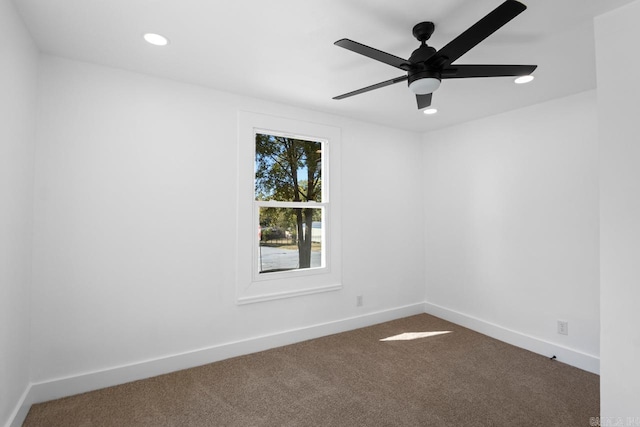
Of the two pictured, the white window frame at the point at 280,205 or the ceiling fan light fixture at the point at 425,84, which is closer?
the ceiling fan light fixture at the point at 425,84

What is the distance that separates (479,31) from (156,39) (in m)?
1.94

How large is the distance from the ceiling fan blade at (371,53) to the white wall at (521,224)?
2.15 metres

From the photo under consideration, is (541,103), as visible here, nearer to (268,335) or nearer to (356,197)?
(356,197)

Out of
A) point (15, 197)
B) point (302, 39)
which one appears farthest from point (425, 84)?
point (15, 197)

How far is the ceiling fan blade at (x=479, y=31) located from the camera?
129 centimetres

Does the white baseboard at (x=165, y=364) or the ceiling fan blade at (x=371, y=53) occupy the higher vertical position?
the ceiling fan blade at (x=371, y=53)

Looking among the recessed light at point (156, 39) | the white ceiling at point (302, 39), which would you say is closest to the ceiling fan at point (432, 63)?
the white ceiling at point (302, 39)

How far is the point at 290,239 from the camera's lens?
3.49 m

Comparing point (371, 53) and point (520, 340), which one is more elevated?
point (371, 53)

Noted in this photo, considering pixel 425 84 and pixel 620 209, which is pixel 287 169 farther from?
pixel 620 209

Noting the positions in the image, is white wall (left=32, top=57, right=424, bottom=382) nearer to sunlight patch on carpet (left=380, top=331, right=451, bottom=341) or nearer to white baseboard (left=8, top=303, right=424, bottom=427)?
white baseboard (left=8, top=303, right=424, bottom=427)

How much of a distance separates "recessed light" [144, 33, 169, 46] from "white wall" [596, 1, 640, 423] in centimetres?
262

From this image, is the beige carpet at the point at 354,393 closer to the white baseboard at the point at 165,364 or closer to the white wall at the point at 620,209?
the white baseboard at the point at 165,364

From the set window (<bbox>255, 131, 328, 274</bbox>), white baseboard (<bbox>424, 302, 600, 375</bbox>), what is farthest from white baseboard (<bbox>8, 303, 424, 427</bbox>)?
white baseboard (<bbox>424, 302, 600, 375</bbox>)
